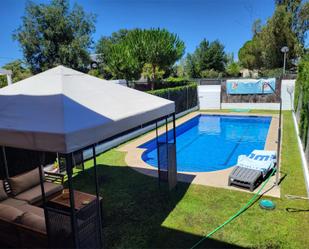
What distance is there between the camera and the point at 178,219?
4820 mm

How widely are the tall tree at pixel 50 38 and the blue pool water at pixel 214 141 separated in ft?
59.7

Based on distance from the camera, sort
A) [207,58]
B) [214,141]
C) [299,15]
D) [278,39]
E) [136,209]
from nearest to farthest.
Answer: [136,209], [214,141], [299,15], [278,39], [207,58]

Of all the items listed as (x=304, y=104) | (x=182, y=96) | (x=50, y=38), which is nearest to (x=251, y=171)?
(x=304, y=104)

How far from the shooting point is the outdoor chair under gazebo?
285 cm

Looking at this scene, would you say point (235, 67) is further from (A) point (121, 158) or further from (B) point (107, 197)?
(B) point (107, 197)

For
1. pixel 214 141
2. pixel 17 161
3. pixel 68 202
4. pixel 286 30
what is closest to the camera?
pixel 68 202

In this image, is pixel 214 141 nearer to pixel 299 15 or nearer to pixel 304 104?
pixel 304 104

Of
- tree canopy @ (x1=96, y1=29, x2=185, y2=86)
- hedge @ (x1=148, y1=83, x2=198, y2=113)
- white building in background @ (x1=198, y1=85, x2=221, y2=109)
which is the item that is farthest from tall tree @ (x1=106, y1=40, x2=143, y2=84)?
white building in background @ (x1=198, y1=85, x2=221, y2=109)

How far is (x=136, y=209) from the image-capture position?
5.27 meters

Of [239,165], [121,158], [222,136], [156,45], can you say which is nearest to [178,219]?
[239,165]

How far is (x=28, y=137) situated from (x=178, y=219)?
3178mm

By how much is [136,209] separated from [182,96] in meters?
12.9

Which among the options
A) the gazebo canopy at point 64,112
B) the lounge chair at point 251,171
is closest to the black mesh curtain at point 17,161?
the gazebo canopy at point 64,112

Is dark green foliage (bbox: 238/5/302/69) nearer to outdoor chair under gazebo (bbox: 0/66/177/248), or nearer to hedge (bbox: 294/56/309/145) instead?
hedge (bbox: 294/56/309/145)
